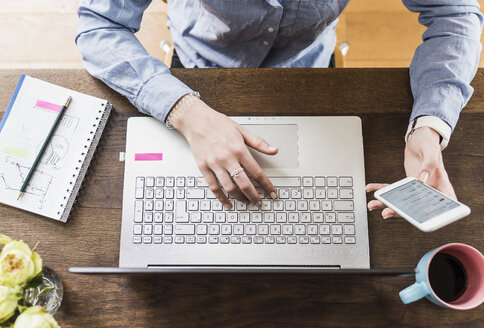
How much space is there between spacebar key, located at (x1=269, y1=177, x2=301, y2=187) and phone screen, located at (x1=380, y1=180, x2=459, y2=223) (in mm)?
166

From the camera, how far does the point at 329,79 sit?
0.79 metres

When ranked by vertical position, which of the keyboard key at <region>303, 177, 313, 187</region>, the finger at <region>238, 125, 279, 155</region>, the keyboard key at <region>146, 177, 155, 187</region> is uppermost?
the finger at <region>238, 125, 279, 155</region>

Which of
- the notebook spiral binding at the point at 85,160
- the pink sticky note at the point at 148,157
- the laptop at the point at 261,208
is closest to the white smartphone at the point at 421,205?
the laptop at the point at 261,208

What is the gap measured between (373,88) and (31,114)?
74 centimetres

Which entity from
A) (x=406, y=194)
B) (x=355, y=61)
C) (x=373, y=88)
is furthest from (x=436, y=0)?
(x=355, y=61)

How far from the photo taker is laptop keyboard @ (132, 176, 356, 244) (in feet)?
2.24

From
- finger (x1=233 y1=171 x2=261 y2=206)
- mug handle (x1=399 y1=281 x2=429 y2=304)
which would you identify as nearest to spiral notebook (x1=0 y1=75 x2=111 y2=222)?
finger (x1=233 y1=171 x2=261 y2=206)

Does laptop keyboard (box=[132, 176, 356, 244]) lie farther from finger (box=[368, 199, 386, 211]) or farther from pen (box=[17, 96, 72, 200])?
pen (box=[17, 96, 72, 200])

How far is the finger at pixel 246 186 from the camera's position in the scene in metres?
0.67

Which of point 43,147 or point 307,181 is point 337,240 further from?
point 43,147

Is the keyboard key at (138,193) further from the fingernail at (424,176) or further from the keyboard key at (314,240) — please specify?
the fingernail at (424,176)

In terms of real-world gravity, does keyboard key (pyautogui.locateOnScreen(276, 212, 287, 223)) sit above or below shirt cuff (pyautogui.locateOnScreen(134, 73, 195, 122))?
below

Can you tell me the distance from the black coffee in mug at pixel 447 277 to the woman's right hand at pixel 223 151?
0.31m

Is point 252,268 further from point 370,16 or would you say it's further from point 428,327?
point 370,16
